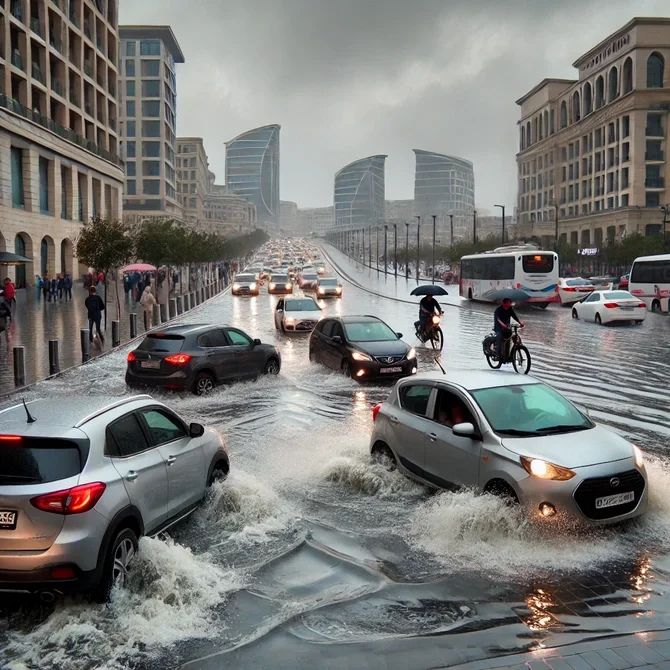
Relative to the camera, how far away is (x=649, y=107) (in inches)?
3932

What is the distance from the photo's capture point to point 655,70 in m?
101

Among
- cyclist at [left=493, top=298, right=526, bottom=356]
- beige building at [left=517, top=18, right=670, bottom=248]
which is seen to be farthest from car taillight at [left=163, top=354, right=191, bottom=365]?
beige building at [left=517, top=18, right=670, bottom=248]

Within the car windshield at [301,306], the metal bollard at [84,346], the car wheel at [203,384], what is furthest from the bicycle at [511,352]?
the metal bollard at [84,346]

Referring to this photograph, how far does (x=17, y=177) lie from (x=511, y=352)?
3981 centimetres

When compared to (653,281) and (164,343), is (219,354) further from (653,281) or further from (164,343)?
(653,281)

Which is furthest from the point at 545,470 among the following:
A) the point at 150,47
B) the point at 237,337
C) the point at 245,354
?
the point at 150,47

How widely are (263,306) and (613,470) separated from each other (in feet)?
124

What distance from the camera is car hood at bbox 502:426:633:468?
270 inches

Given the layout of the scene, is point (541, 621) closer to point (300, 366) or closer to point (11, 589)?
point (11, 589)

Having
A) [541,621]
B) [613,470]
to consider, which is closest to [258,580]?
[541,621]

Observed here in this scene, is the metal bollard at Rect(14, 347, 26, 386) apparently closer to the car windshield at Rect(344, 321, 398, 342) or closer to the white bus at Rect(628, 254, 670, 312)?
the car windshield at Rect(344, 321, 398, 342)

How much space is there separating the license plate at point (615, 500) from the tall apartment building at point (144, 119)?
389 ft

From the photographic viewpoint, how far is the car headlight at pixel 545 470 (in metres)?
6.66

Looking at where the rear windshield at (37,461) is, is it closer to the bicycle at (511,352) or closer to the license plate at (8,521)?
the license plate at (8,521)
